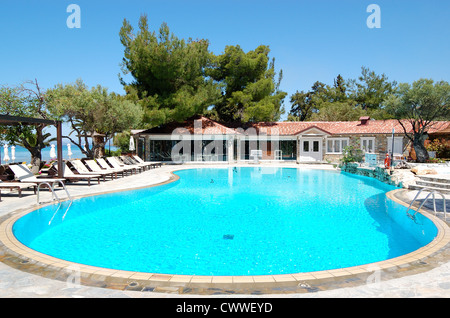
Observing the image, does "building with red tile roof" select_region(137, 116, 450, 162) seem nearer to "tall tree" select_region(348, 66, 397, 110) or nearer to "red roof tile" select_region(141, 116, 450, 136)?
"red roof tile" select_region(141, 116, 450, 136)

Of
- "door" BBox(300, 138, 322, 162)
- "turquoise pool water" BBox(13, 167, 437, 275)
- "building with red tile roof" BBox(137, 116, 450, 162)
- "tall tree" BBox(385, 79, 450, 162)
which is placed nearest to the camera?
"turquoise pool water" BBox(13, 167, 437, 275)

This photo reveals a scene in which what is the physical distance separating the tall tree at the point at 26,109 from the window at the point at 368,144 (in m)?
28.0

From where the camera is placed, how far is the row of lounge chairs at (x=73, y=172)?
35.3 feet

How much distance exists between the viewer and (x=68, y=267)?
4.29 metres

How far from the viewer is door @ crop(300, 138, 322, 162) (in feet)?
96.6

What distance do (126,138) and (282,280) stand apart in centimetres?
3280

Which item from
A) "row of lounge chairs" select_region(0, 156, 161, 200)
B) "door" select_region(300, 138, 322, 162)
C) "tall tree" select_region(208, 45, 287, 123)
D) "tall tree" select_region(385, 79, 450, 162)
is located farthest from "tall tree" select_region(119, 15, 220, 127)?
"tall tree" select_region(385, 79, 450, 162)

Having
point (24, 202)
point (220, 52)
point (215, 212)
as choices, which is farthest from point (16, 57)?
point (220, 52)

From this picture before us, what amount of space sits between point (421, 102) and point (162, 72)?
2070 centimetres

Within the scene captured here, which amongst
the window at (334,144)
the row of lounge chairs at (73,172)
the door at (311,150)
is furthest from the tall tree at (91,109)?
the window at (334,144)

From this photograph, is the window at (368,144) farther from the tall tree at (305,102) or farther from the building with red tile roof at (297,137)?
the tall tree at (305,102)

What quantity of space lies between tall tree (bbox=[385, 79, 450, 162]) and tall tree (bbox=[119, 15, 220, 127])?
1619 cm

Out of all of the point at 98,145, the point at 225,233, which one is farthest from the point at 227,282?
the point at 98,145

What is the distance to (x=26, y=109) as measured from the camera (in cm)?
1805
